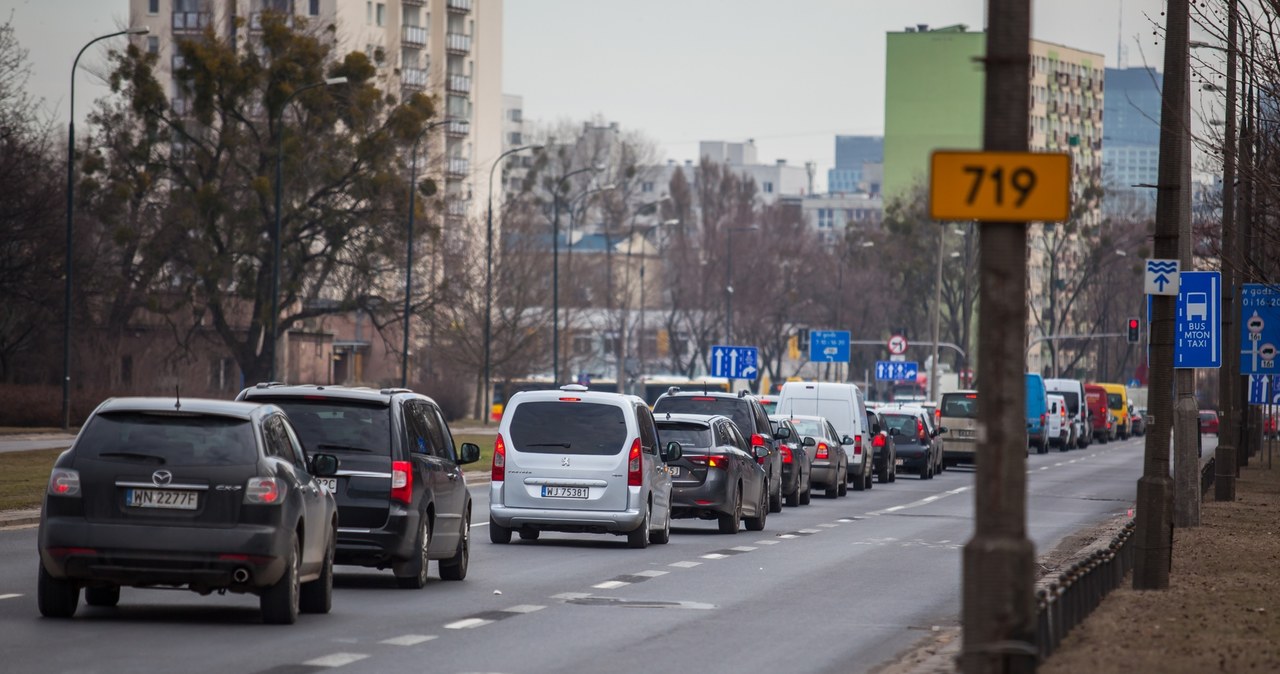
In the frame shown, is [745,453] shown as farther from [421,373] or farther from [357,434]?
[421,373]

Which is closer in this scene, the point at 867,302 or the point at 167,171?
the point at 167,171

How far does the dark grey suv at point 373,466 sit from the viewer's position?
17.6 metres

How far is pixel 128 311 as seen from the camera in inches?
2744

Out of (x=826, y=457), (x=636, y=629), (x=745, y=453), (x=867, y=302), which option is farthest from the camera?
(x=867, y=302)

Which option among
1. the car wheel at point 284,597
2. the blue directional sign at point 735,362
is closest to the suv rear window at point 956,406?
the blue directional sign at point 735,362

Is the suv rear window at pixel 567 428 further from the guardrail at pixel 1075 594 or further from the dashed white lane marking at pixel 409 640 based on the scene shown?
the dashed white lane marking at pixel 409 640

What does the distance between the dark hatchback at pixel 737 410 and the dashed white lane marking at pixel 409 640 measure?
17.7m

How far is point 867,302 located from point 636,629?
10973 centimetres

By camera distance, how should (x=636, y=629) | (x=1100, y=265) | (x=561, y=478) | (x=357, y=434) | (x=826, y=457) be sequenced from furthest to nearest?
1. (x=1100, y=265)
2. (x=826, y=457)
3. (x=561, y=478)
4. (x=357, y=434)
5. (x=636, y=629)

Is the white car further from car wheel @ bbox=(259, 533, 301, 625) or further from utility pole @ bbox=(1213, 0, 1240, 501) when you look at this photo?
car wheel @ bbox=(259, 533, 301, 625)

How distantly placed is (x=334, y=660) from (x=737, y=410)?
19980 mm

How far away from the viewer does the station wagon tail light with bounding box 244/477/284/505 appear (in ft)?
47.2

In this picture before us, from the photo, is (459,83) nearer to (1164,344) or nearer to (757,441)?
(757,441)

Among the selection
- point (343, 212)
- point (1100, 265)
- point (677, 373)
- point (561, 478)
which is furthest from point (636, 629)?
point (677, 373)
